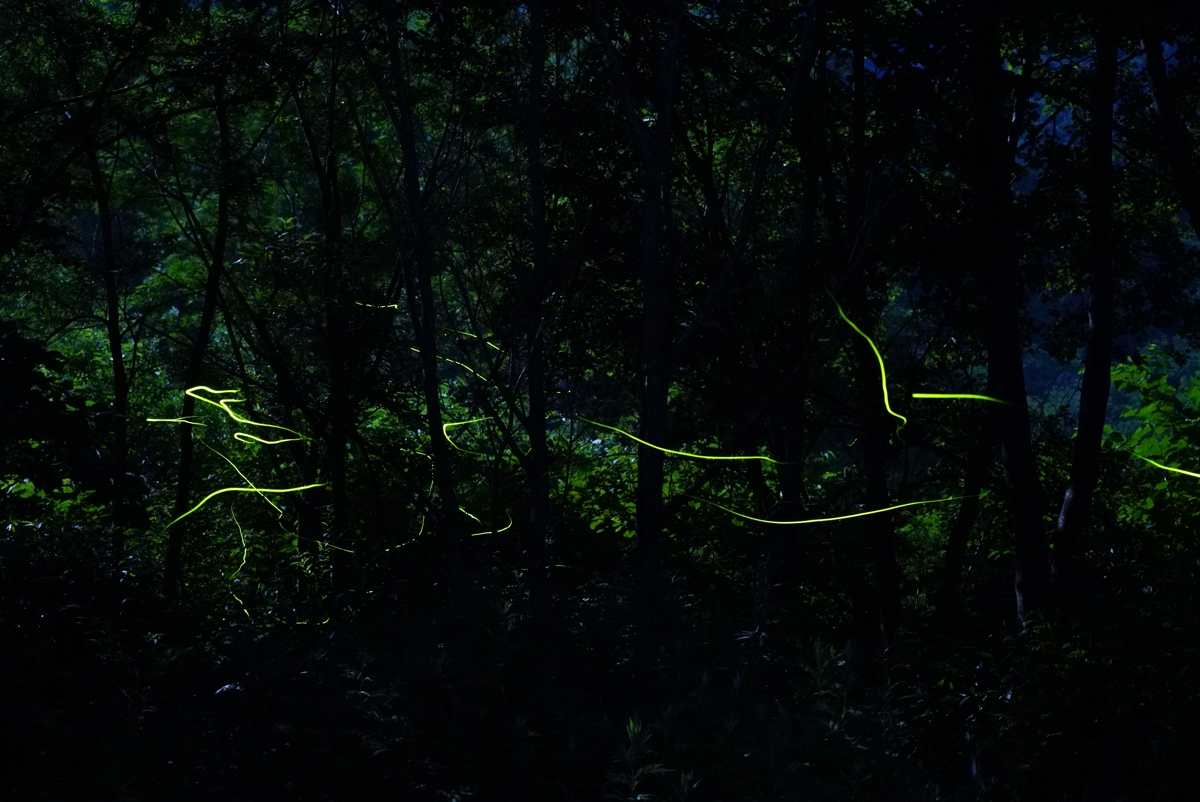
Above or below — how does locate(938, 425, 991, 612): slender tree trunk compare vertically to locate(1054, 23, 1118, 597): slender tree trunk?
below

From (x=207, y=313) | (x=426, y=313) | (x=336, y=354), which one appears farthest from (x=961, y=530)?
(x=207, y=313)

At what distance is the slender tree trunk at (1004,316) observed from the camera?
5223 mm

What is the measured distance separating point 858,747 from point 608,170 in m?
4.07

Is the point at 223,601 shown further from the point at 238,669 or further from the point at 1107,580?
the point at 1107,580

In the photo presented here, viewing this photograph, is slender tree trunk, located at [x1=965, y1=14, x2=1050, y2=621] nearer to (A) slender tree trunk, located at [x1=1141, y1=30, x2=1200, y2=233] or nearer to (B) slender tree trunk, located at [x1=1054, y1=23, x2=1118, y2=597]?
(B) slender tree trunk, located at [x1=1054, y1=23, x2=1118, y2=597]

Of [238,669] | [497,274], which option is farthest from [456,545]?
[497,274]

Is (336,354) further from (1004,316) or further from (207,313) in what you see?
(1004,316)

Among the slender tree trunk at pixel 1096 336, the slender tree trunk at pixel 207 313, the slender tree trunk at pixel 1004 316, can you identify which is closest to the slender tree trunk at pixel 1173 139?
the slender tree trunk at pixel 1096 336

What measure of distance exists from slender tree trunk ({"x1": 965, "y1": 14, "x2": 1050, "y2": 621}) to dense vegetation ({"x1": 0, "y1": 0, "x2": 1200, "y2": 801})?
0.02 metres

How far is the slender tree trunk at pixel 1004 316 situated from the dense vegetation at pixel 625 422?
0.07 ft

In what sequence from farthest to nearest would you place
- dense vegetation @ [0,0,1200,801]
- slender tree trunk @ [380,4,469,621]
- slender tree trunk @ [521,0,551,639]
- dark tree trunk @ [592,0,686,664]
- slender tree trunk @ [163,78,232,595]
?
slender tree trunk @ [163,78,232,595] < slender tree trunk @ [521,0,551,639] < slender tree trunk @ [380,4,469,621] < dark tree trunk @ [592,0,686,664] < dense vegetation @ [0,0,1200,801]

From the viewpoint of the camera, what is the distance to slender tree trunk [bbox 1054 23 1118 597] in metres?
5.11

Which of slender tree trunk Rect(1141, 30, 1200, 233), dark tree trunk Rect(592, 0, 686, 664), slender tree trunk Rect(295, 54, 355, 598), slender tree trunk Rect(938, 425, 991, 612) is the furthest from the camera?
slender tree trunk Rect(295, 54, 355, 598)

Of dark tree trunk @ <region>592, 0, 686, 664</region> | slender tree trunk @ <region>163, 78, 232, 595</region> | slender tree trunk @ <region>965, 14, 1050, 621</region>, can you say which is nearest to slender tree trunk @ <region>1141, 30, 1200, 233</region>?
slender tree trunk @ <region>965, 14, 1050, 621</region>
